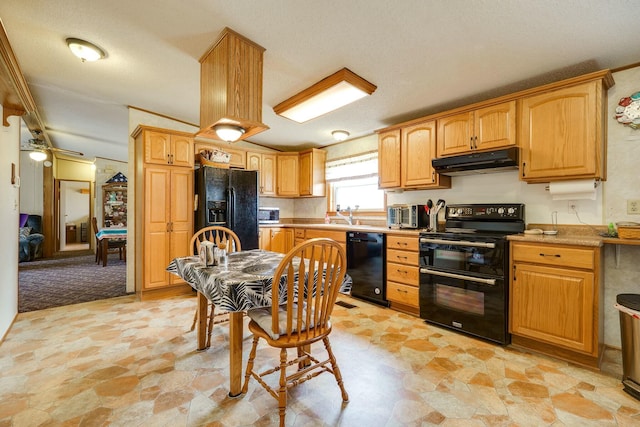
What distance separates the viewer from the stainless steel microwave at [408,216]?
3318 millimetres

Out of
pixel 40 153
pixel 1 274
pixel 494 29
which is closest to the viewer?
pixel 494 29

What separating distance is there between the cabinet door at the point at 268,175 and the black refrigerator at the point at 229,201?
67 cm

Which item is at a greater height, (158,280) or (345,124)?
(345,124)

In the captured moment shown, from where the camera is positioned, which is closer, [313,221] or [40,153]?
[313,221]

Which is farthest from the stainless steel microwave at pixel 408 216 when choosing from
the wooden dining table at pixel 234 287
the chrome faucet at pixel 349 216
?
the wooden dining table at pixel 234 287

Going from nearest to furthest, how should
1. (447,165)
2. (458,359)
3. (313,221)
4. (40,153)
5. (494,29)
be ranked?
(494,29) → (458,359) → (447,165) → (313,221) → (40,153)

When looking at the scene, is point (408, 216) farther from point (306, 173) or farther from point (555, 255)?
point (306, 173)

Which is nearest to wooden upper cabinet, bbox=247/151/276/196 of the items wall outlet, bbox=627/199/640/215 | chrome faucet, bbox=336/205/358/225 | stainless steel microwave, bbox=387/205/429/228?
chrome faucet, bbox=336/205/358/225

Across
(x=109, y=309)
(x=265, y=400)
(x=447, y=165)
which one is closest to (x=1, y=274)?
(x=109, y=309)

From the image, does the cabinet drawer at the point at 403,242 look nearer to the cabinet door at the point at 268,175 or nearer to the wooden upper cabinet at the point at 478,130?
the wooden upper cabinet at the point at 478,130

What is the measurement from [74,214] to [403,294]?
943 cm

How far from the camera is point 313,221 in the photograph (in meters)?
5.16

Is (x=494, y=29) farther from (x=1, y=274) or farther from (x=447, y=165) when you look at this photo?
(x=1, y=274)

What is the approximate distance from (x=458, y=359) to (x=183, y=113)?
4268 millimetres
